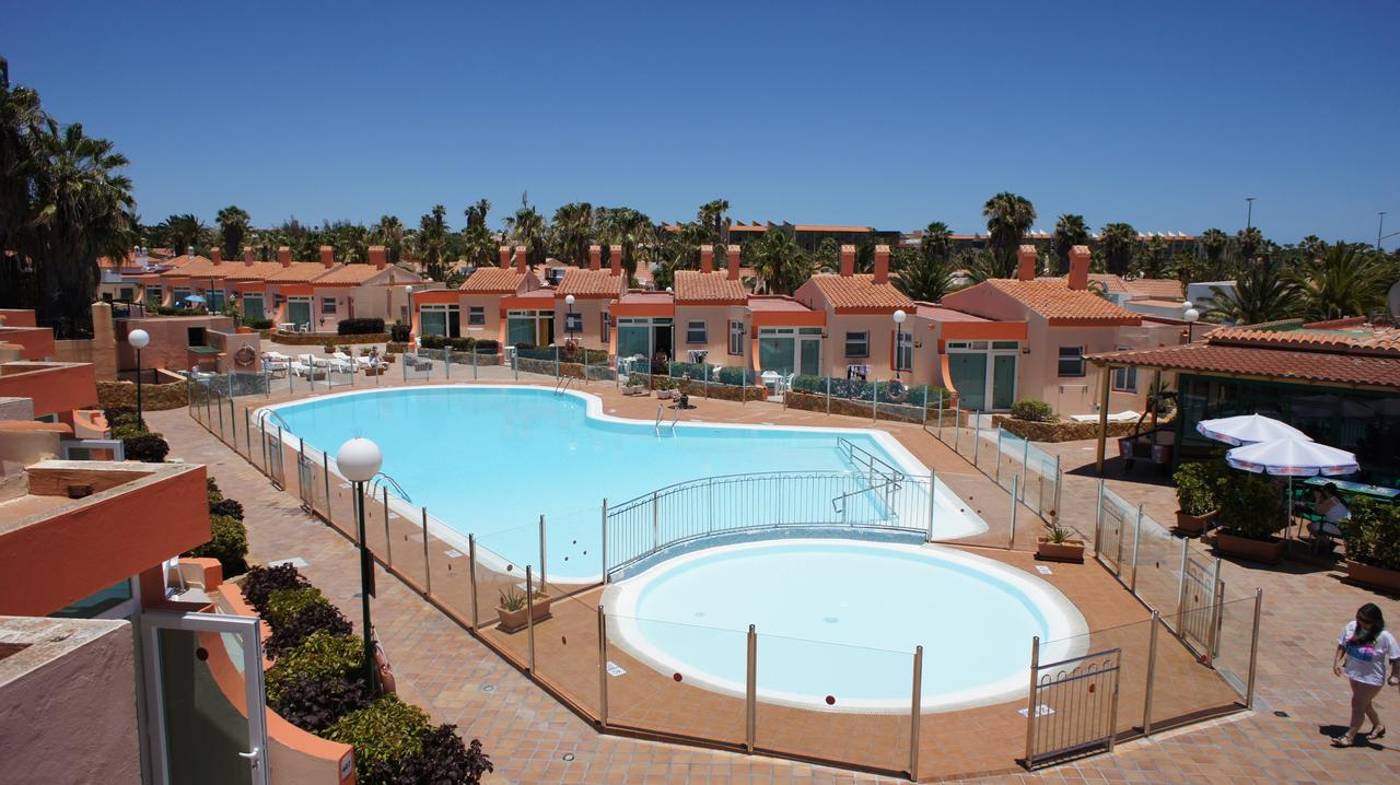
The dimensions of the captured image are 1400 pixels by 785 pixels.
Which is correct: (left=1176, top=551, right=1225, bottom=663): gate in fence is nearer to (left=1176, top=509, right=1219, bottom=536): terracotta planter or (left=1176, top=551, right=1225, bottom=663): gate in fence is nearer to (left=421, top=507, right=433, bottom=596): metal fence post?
(left=1176, top=509, right=1219, bottom=536): terracotta planter

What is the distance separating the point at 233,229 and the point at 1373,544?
3421 inches

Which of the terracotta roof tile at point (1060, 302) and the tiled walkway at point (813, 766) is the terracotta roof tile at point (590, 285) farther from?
the tiled walkway at point (813, 766)

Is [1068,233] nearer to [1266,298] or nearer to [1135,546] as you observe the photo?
[1266,298]

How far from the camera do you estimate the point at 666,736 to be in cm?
855

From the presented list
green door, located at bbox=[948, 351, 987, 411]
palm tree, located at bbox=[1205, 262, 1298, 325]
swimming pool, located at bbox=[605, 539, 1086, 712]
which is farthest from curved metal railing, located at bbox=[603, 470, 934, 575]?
palm tree, located at bbox=[1205, 262, 1298, 325]

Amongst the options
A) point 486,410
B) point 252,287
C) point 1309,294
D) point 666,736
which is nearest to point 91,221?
point 486,410

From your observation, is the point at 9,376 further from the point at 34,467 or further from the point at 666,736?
the point at 666,736

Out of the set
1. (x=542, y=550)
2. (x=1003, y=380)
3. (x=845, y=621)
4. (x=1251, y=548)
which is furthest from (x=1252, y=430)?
(x=1003, y=380)

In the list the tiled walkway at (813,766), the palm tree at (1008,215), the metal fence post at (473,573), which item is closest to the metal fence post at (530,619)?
the tiled walkway at (813,766)

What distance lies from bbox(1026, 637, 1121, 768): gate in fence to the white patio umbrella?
22.9ft

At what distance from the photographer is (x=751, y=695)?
27.3 ft

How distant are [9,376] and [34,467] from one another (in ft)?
21.9

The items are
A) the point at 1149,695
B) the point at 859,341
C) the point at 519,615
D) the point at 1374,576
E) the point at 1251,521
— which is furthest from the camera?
the point at 859,341

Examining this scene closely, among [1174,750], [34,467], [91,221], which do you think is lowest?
[1174,750]
